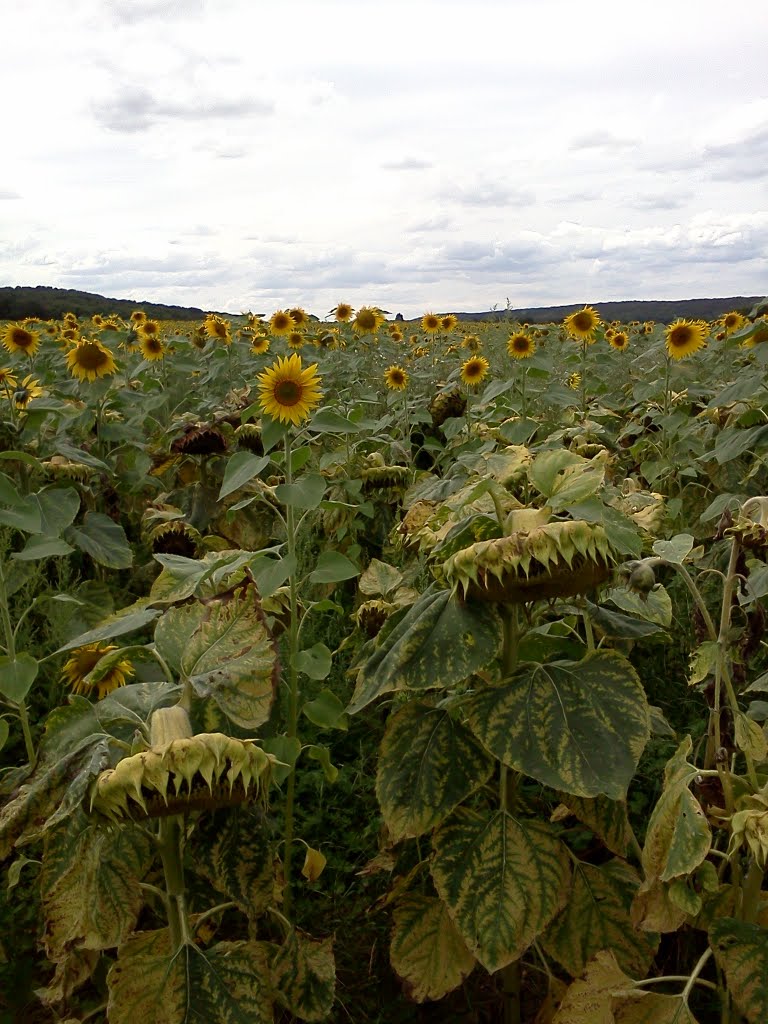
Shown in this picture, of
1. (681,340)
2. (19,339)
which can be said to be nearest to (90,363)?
(19,339)

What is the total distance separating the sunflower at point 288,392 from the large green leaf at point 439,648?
29.4 inches

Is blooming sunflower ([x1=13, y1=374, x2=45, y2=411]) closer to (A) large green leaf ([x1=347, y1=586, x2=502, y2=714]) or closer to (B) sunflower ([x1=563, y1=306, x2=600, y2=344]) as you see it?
(A) large green leaf ([x1=347, y1=586, x2=502, y2=714])

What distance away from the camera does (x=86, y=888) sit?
4.05ft

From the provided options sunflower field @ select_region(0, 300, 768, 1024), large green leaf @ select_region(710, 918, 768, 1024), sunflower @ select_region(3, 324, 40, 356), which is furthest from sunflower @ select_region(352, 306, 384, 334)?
large green leaf @ select_region(710, 918, 768, 1024)

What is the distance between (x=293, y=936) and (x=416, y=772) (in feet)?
1.45

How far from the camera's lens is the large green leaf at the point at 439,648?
1.29 metres

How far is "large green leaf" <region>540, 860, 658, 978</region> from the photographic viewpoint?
1500mm

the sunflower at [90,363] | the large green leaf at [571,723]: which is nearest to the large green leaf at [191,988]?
the large green leaf at [571,723]

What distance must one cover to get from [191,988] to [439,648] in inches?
24.5

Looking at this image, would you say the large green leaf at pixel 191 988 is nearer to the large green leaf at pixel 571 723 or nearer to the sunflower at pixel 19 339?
the large green leaf at pixel 571 723

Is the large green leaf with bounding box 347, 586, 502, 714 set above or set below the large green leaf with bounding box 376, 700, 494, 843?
above

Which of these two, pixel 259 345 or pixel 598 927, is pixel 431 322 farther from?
pixel 598 927

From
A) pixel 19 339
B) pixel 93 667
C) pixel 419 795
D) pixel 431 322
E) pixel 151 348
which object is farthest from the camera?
pixel 431 322

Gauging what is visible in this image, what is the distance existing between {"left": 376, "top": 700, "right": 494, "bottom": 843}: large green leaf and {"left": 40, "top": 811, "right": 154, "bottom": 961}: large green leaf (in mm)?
416
